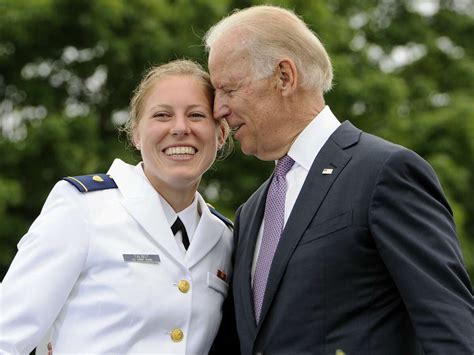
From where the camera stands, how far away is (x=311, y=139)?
4090 mm

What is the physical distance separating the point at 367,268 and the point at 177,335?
0.83 meters

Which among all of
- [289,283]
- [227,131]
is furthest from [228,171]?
[289,283]

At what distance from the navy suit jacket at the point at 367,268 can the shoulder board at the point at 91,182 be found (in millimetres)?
813

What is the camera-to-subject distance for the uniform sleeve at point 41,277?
3.83m

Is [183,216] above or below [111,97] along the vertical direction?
above

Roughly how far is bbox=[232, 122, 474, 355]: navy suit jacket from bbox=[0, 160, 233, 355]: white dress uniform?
0.32 meters

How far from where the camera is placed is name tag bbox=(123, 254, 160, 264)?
13.2 ft

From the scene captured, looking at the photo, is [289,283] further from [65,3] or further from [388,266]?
[65,3]

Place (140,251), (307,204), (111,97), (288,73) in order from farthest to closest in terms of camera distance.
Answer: (111,97)
(288,73)
(140,251)
(307,204)

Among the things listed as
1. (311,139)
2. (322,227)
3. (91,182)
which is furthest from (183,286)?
(311,139)

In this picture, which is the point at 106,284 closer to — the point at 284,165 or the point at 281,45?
the point at 284,165

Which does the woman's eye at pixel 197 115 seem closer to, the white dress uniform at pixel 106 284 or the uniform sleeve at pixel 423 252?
the white dress uniform at pixel 106 284

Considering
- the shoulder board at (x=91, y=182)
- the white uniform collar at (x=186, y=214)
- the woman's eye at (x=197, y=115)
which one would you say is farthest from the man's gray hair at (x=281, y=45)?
the shoulder board at (x=91, y=182)

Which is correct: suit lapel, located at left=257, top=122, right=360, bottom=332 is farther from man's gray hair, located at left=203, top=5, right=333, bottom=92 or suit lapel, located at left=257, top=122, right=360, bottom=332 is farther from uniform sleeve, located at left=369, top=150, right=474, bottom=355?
man's gray hair, located at left=203, top=5, right=333, bottom=92
